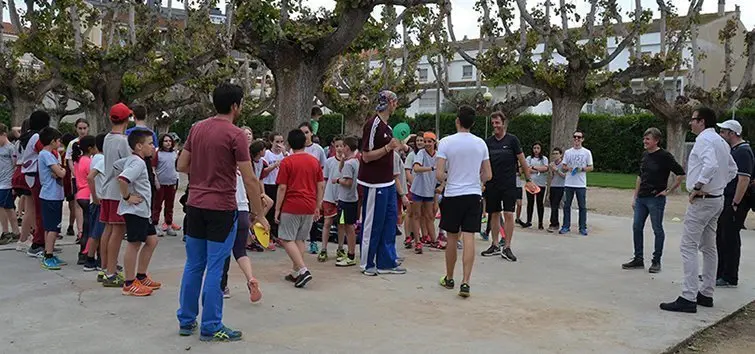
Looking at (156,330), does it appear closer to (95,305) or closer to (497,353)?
(95,305)

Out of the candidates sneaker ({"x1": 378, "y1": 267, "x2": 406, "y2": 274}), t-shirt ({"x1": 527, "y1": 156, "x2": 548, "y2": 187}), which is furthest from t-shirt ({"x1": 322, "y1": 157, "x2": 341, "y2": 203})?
t-shirt ({"x1": 527, "y1": 156, "x2": 548, "y2": 187})

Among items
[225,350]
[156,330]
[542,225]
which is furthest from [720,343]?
[542,225]

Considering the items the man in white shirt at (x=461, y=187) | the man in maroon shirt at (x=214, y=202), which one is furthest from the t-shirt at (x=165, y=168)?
the man in maroon shirt at (x=214, y=202)

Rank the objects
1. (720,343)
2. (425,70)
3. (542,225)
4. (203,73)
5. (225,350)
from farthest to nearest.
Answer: (425,70), (203,73), (542,225), (720,343), (225,350)

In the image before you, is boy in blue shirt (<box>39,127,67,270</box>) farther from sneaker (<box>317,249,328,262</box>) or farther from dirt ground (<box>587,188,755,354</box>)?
dirt ground (<box>587,188,755,354</box>)

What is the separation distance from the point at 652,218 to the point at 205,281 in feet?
19.7

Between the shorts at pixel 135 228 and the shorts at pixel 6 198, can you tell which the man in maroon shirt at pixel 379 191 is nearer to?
the shorts at pixel 135 228

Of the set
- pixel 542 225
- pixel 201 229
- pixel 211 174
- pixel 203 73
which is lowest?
pixel 542 225

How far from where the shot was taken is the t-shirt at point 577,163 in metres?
12.1

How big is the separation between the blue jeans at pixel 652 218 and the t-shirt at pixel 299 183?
4.23 m

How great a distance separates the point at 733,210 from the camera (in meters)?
7.80

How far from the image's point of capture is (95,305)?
6191 mm

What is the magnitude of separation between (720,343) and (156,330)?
466cm

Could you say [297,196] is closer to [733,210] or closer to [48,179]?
[48,179]
